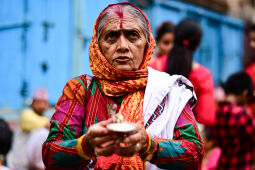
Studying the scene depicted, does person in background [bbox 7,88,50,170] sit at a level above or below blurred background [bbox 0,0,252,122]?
below

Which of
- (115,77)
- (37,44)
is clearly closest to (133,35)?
(115,77)

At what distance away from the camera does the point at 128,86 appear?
1.96 metres

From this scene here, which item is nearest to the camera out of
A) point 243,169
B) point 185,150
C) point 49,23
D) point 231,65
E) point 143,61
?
point 185,150

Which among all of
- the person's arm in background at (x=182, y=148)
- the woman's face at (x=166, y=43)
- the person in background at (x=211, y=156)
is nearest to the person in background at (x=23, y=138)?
the woman's face at (x=166, y=43)

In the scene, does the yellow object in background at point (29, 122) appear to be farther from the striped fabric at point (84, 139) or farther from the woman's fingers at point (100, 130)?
the woman's fingers at point (100, 130)

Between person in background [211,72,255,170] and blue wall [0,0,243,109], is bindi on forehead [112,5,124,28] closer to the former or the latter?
person in background [211,72,255,170]

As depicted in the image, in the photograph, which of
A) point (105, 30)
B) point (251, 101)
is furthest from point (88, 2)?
point (105, 30)

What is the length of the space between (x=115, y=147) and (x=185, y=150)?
0.38 metres

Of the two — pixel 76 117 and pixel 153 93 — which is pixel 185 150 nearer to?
pixel 153 93

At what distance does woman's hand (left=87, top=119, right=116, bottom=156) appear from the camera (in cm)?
156

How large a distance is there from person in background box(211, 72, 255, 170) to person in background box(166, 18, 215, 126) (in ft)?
2.65

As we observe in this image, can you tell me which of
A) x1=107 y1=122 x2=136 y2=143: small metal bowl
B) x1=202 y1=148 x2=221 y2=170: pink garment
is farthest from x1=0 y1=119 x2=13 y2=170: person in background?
x1=202 y1=148 x2=221 y2=170: pink garment

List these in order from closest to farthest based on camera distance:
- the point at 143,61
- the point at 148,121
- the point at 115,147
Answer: the point at 115,147
the point at 148,121
the point at 143,61

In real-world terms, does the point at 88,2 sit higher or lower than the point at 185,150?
higher
